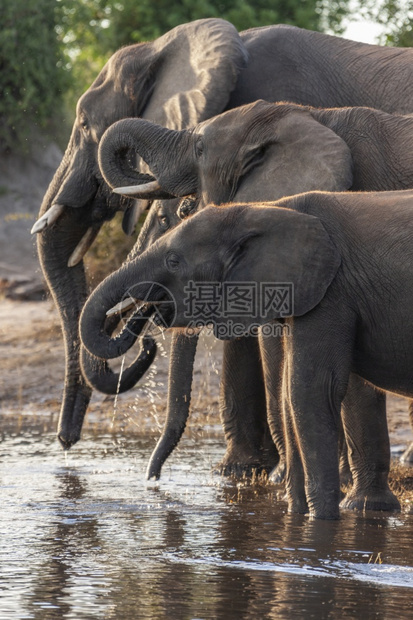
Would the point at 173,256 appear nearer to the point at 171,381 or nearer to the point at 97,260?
the point at 171,381

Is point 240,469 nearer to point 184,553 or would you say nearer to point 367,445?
point 367,445

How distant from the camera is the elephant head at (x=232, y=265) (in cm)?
620

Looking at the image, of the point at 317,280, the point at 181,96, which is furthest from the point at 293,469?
the point at 181,96

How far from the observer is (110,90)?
937cm

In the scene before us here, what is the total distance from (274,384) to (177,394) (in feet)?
2.95

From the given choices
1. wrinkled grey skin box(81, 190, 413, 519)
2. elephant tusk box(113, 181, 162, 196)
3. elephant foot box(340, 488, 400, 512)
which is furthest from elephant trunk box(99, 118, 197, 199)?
elephant foot box(340, 488, 400, 512)

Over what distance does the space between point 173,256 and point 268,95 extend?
114 inches

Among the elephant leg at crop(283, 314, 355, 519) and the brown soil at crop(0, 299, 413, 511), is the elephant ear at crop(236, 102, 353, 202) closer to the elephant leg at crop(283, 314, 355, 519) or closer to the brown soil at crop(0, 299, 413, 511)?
the elephant leg at crop(283, 314, 355, 519)

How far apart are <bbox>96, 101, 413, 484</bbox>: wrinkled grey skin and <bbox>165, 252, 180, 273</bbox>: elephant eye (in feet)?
3.94

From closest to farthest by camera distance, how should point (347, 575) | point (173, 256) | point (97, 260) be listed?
point (347, 575) → point (173, 256) → point (97, 260)

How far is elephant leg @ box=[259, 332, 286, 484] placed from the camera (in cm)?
737

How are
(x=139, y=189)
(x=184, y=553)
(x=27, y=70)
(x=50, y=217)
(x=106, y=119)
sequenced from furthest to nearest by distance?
(x=27, y=70), (x=50, y=217), (x=106, y=119), (x=139, y=189), (x=184, y=553)

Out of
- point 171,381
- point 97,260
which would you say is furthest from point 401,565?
point 97,260

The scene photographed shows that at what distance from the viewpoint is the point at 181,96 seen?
8.91m
